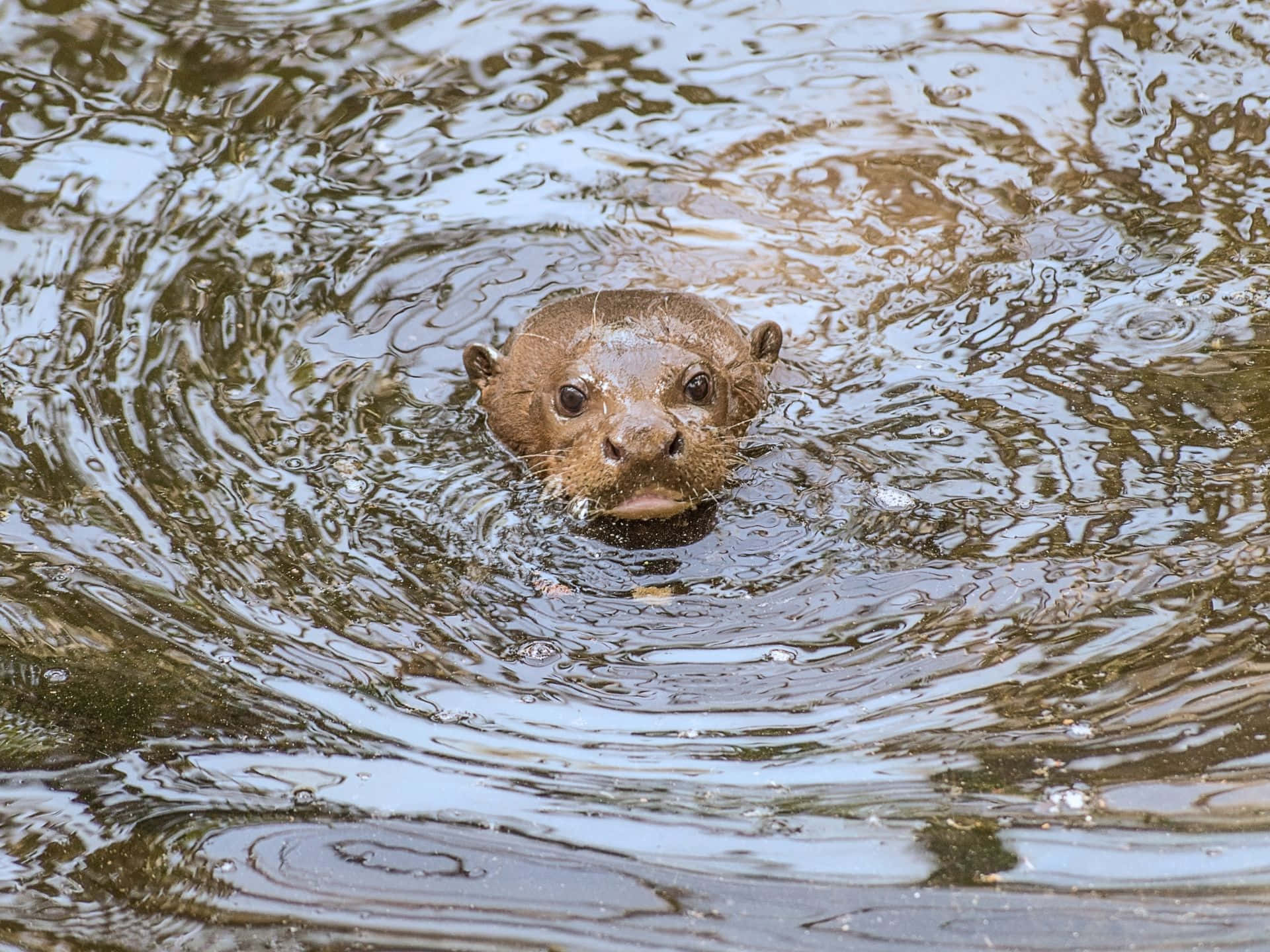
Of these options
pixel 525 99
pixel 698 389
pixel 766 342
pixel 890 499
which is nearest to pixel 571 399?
pixel 698 389

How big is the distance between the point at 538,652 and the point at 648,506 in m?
0.96

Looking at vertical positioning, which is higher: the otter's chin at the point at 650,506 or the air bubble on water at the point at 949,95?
the air bubble on water at the point at 949,95

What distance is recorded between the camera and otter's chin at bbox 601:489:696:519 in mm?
5406

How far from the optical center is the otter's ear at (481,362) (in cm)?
659

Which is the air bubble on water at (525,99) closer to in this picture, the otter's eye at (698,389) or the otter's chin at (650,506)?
the otter's eye at (698,389)

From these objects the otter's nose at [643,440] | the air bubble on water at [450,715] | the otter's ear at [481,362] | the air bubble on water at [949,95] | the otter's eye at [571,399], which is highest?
the air bubble on water at [949,95]

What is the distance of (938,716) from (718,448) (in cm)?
192

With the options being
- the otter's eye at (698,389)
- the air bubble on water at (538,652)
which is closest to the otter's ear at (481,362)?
the otter's eye at (698,389)

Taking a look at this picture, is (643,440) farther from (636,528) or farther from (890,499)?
(890,499)

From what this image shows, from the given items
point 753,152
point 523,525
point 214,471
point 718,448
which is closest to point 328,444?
point 214,471

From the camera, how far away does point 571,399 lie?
591 cm

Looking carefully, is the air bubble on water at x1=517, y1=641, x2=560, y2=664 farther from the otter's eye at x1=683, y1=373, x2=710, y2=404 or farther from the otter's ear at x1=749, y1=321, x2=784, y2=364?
the otter's ear at x1=749, y1=321, x2=784, y2=364

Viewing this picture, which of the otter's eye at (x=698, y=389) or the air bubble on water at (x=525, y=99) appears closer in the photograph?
the otter's eye at (x=698, y=389)

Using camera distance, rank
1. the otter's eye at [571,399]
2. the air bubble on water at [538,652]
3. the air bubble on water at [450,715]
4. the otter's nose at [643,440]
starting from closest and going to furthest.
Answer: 1. the air bubble on water at [450,715]
2. the air bubble on water at [538,652]
3. the otter's nose at [643,440]
4. the otter's eye at [571,399]
